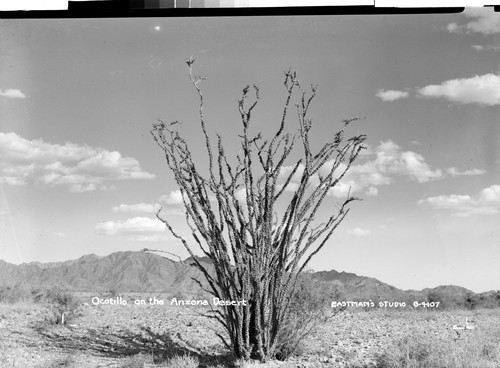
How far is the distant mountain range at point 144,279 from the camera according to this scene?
6891 mm

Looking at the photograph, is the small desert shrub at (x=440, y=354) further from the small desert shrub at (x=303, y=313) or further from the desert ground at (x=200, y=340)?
the small desert shrub at (x=303, y=313)

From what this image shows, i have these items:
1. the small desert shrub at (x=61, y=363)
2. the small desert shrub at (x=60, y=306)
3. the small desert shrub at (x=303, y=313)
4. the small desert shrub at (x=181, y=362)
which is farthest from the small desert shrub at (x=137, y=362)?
the small desert shrub at (x=60, y=306)

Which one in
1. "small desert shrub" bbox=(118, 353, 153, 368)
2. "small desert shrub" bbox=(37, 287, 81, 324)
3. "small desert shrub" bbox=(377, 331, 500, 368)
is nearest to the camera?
"small desert shrub" bbox=(377, 331, 500, 368)

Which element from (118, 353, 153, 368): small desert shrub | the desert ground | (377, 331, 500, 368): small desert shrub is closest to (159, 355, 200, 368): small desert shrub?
the desert ground

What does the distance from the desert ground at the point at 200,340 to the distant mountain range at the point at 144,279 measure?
393mm

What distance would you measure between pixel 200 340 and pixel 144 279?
7.96ft

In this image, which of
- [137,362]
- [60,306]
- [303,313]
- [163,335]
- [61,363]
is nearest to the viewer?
[137,362]

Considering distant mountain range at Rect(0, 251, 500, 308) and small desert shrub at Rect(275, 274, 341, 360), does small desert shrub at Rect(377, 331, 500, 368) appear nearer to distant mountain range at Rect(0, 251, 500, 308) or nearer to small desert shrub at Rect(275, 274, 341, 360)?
distant mountain range at Rect(0, 251, 500, 308)

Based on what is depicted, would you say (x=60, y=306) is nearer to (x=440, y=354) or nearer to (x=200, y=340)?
(x=200, y=340)

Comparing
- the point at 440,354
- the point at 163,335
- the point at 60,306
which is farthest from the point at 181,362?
the point at 60,306

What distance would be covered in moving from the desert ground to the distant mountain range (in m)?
0.39

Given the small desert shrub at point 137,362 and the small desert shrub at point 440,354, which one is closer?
the small desert shrub at point 440,354

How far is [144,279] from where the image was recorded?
934 cm

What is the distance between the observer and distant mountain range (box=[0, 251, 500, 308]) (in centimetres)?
689
